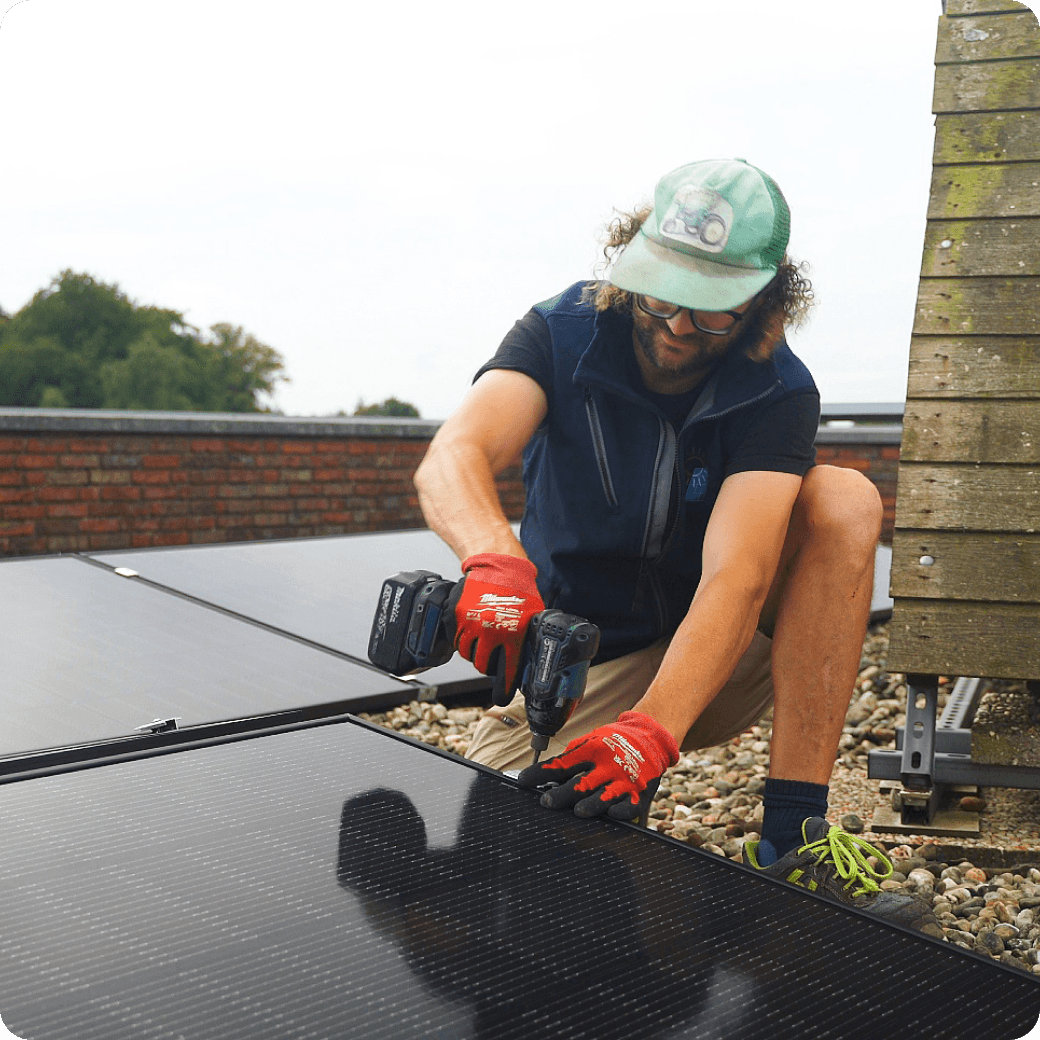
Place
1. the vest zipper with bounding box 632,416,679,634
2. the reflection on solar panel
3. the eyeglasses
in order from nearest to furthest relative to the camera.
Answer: the reflection on solar panel < the eyeglasses < the vest zipper with bounding box 632,416,679,634

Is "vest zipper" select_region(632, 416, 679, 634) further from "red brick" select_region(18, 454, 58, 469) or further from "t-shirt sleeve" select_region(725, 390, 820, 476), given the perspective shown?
"red brick" select_region(18, 454, 58, 469)

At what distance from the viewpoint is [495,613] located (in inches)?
67.8

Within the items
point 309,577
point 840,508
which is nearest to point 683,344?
point 840,508

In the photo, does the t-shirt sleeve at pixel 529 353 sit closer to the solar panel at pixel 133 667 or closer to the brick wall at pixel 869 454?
the solar panel at pixel 133 667

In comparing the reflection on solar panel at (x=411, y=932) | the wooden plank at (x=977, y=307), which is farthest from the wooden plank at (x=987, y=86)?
the reflection on solar panel at (x=411, y=932)

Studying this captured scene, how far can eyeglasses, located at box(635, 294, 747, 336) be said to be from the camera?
213cm

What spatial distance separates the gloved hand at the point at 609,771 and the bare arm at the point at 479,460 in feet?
1.35

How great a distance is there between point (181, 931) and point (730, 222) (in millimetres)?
1577

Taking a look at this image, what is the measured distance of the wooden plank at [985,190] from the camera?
9.33 feet

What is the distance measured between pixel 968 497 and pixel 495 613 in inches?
63.0

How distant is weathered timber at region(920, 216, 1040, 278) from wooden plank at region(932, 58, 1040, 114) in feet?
1.08

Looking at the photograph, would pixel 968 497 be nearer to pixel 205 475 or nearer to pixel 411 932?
pixel 411 932

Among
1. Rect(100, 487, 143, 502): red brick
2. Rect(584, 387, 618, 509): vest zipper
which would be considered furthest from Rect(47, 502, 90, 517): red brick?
Rect(584, 387, 618, 509): vest zipper

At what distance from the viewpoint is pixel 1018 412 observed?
2752mm
